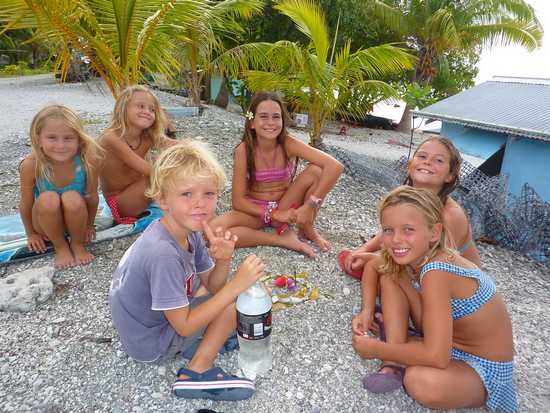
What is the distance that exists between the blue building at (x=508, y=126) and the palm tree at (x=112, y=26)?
13.2ft

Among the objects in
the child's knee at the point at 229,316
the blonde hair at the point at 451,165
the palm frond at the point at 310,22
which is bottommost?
the child's knee at the point at 229,316

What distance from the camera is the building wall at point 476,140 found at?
528cm

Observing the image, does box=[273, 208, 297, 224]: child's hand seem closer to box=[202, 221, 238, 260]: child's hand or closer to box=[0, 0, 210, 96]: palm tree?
box=[202, 221, 238, 260]: child's hand

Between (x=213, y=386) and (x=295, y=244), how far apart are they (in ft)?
5.56

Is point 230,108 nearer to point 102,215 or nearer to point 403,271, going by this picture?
point 102,215

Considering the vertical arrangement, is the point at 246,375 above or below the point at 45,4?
A: below

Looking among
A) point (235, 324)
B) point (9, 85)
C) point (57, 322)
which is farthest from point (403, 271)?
point (9, 85)

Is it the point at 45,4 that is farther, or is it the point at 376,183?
the point at 376,183

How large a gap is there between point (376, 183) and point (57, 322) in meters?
4.74

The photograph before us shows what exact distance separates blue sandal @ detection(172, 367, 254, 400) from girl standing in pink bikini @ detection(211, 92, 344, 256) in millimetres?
1560

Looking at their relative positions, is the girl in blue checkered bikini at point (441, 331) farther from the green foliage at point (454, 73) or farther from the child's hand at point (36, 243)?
the green foliage at point (454, 73)

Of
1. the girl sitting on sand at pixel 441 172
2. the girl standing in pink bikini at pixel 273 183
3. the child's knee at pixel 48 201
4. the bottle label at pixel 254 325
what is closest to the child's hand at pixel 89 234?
the child's knee at pixel 48 201

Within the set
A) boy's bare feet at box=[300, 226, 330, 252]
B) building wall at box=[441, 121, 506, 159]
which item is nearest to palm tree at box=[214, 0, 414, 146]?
building wall at box=[441, 121, 506, 159]

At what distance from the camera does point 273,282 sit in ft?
10.0
